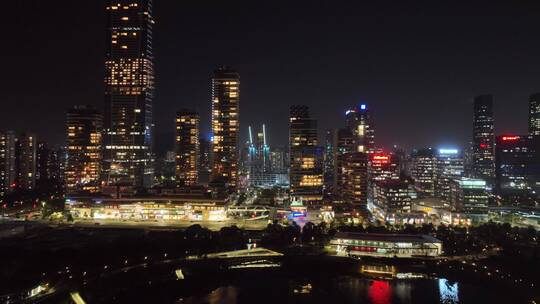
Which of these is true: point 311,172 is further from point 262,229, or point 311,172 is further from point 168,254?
point 168,254

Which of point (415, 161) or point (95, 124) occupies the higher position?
point (95, 124)

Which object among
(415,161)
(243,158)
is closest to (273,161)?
(243,158)

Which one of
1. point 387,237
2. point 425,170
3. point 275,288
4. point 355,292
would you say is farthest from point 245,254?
point 425,170

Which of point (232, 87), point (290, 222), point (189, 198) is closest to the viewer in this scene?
point (290, 222)

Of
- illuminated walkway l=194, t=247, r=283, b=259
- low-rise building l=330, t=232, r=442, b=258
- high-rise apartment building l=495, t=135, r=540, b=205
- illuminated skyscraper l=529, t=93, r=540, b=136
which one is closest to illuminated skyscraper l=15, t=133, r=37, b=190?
illuminated walkway l=194, t=247, r=283, b=259

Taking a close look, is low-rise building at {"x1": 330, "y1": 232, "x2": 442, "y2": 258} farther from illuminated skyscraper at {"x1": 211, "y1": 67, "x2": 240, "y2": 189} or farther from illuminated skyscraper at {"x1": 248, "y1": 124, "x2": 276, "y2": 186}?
illuminated skyscraper at {"x1": 248, "y1": 124, "x2": 276, "y2": 186}

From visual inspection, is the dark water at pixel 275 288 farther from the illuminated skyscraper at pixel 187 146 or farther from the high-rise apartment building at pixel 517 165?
the illuminated skyscraper at pixel 187 146

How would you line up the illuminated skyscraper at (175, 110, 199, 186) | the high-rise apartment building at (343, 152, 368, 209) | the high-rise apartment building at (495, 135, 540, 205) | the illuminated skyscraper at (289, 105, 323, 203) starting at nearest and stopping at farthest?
the high-rise apartment building at (343, 152, 368, 209)
the illuminated skyscraper at (289, 105, 323, 203)
the high-rise apartment building at (495, 135, 540, 205)
the illuminated skyscraper at (175, 110, 199, 186)
